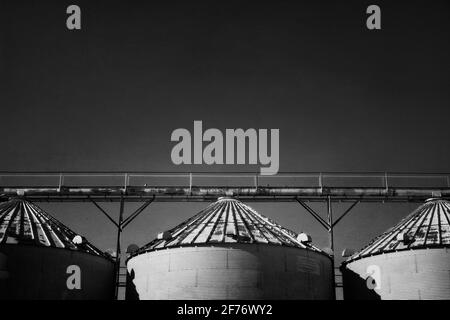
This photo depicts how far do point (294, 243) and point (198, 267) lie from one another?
5.71m

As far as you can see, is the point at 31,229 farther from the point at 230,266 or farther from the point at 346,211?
the point at 346,211

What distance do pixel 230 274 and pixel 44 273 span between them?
9300 millimetres

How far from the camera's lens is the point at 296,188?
38438 mm

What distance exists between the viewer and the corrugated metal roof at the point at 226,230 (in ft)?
94.6

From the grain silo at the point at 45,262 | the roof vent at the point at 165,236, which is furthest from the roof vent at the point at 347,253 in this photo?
the grain silo at the point at 45,262

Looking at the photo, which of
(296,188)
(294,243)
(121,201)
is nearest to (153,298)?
(294,243)

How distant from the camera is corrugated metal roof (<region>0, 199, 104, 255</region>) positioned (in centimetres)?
2902

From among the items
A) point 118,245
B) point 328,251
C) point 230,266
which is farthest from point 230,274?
point 118,245

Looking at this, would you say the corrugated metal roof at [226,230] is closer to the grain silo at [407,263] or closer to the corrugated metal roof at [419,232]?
the grain silo at [407,263]

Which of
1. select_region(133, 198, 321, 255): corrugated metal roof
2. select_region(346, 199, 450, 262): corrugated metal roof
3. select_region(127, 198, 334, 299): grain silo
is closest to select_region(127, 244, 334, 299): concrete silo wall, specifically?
select_region(127, 198, 334, 299): grain silo

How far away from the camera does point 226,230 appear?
1168 inches

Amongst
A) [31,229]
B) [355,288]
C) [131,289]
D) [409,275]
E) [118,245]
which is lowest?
[131,289]

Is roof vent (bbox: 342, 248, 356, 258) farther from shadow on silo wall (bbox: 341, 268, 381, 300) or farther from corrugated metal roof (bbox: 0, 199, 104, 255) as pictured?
corrugated metal roof (bbox: 0, 199, 104, 255)

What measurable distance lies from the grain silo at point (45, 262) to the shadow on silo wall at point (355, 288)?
13447mm
